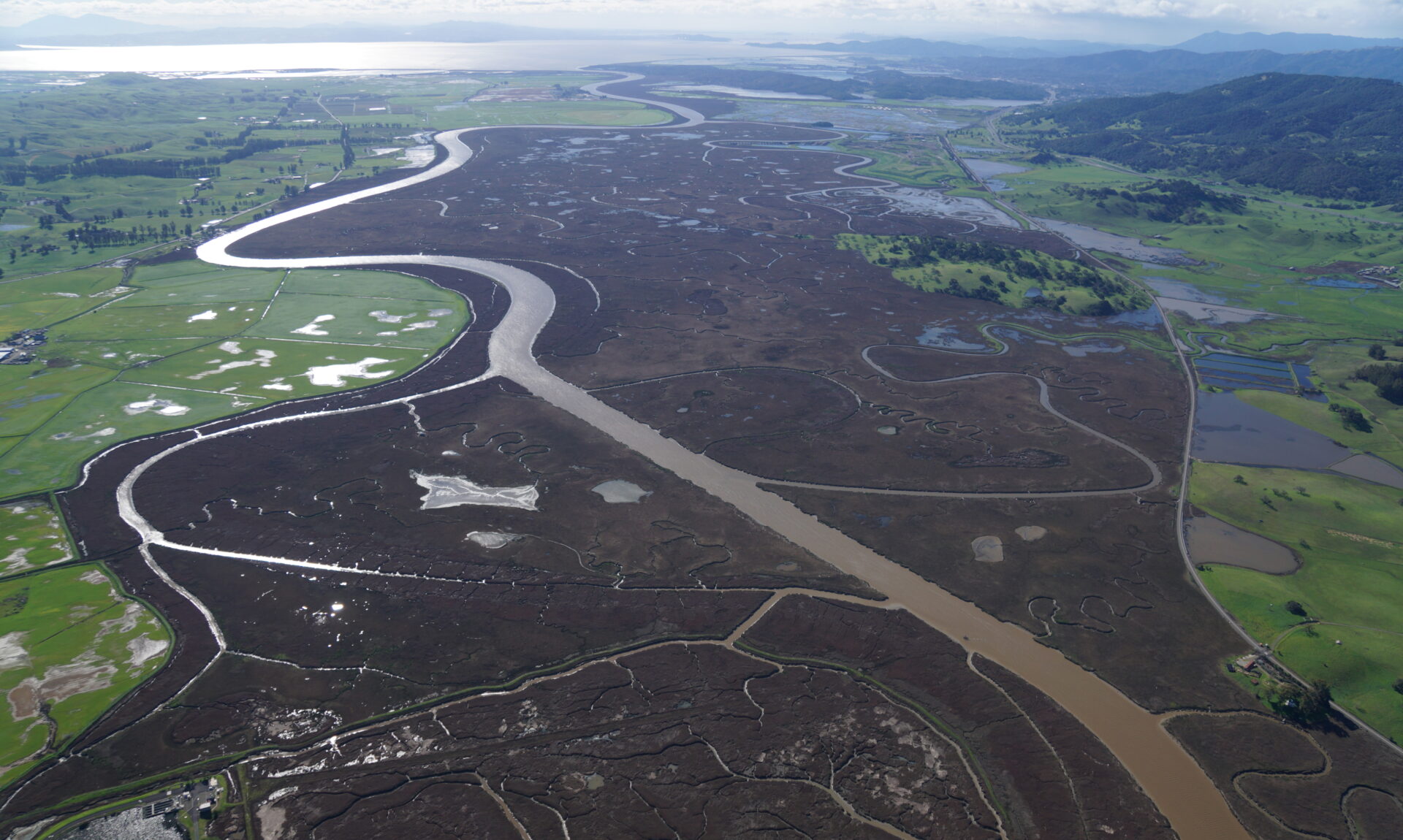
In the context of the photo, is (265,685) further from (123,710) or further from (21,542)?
(21,542)

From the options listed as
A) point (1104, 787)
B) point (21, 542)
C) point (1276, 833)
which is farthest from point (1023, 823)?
point (21, 542)

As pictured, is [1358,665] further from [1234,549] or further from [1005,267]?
[1005,267]

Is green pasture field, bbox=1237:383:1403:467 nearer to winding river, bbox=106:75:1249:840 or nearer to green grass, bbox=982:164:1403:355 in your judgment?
green grass, bbox=982:164:1403:355

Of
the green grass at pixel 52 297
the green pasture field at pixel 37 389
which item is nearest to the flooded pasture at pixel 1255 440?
the green pasture field at pixel 37 389

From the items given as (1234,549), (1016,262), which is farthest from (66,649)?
(1016,262)

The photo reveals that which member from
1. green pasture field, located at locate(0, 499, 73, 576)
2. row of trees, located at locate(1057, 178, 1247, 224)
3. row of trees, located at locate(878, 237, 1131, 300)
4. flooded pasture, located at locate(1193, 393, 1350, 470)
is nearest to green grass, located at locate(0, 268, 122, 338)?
green pasture field, located at locate(0, 499, 73, 576)

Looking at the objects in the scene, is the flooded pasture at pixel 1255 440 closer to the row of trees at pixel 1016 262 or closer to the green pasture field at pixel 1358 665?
the green pasture field at pixel 1358 665
